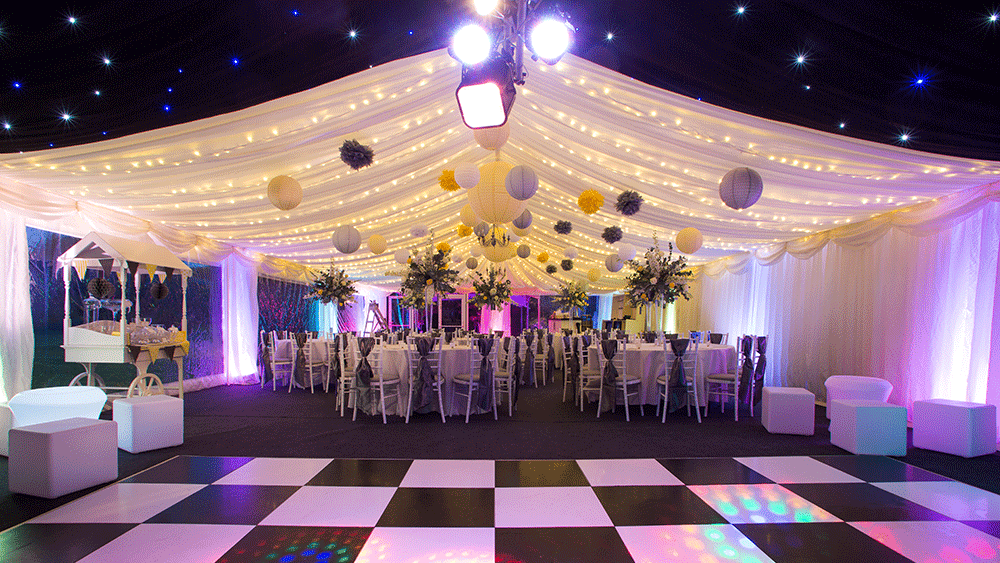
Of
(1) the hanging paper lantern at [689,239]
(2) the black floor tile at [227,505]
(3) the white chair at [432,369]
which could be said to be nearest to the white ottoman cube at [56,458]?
(2) the black floor tile at [227,505]

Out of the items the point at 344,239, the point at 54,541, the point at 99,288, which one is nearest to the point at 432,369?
the point at 344,239

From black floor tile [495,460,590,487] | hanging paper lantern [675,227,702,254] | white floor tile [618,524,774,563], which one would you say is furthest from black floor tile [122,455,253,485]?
hanging paper lantern [675,227,702,254]

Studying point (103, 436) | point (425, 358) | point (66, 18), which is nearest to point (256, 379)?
point (425, 358)

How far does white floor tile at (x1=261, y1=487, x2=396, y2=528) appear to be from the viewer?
2.54m

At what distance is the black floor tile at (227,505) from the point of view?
2.56 m

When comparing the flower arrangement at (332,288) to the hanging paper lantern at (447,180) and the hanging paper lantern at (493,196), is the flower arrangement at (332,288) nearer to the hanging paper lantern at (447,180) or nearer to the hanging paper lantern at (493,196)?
the hanging paper lantern at (447,180)

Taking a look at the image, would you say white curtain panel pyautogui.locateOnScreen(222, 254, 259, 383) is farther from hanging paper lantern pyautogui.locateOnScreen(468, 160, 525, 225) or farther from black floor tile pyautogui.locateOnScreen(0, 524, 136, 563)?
black floor tile pyautogui.locateOnScreen(0, 524, 136, 563)

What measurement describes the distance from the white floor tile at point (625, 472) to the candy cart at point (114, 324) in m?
4.70

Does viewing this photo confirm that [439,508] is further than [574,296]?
No

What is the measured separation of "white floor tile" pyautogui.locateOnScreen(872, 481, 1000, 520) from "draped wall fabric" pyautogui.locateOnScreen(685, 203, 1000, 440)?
1934 mm

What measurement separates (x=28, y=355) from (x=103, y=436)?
8.79 ft

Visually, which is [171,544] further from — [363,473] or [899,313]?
[899,313]

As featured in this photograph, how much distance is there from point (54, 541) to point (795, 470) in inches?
187

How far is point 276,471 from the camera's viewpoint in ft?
11.1
